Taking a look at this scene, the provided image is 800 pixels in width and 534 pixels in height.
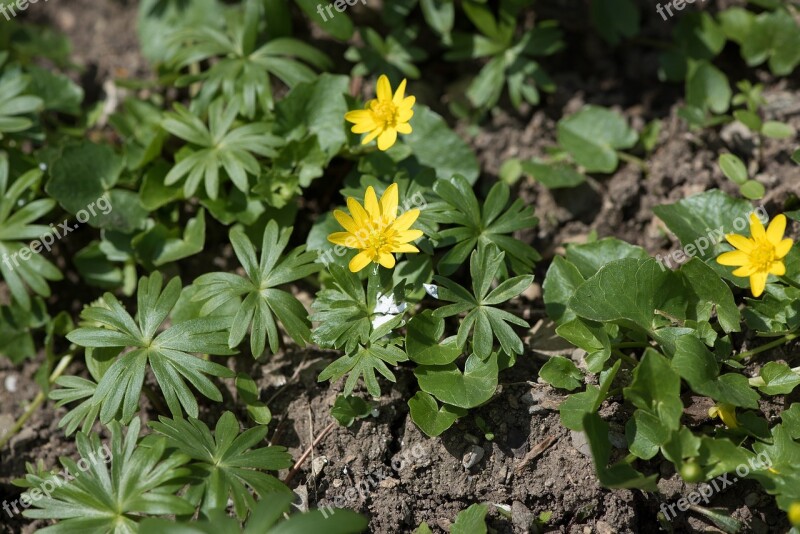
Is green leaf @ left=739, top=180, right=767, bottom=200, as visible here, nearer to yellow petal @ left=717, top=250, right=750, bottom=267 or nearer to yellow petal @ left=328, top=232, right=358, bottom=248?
yellow petal @ left=717, top=250, right=750, bottom=267

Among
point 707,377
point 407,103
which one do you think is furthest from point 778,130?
point 407,103

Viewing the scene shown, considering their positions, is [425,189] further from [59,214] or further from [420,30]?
[59,214]

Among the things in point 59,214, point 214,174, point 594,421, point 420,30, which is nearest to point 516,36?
point 420,30

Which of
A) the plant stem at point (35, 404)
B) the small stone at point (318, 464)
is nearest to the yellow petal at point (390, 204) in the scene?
the small stone at point (318, 464)

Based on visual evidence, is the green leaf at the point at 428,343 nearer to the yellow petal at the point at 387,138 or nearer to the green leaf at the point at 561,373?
the green leaf at the point at 561,373

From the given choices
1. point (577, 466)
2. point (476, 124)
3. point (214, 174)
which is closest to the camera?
point (577, 466)

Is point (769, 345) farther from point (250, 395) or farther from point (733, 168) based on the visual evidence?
point (250, 395)

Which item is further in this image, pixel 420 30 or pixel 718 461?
pixel 420 30
